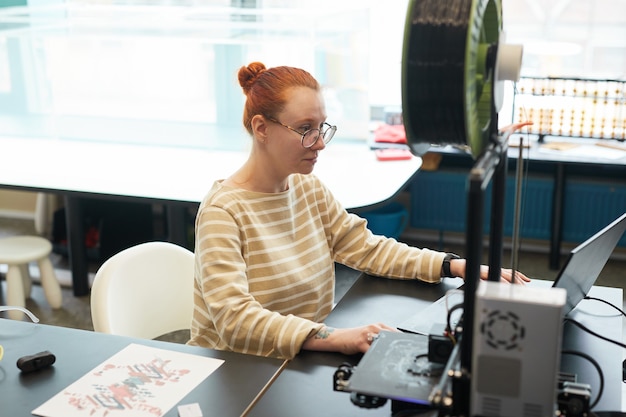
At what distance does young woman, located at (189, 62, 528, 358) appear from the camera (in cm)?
160

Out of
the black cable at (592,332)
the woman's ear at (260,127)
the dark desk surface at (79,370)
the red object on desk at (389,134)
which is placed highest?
the woman's ear at (260,127)

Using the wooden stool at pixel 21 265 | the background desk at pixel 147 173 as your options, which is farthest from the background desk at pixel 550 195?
the wooden stool at pixel 21 265

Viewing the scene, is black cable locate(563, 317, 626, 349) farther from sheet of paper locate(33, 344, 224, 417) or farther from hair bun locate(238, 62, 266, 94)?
hair bun locate(238, 62, 266, 94)

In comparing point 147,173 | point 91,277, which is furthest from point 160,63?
point 91,277

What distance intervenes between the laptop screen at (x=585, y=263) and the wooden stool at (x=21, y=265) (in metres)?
2.37

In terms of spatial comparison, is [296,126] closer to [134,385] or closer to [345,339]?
[345,339]

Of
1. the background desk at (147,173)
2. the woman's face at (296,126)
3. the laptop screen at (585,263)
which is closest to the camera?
the laptop screen at (585,263)

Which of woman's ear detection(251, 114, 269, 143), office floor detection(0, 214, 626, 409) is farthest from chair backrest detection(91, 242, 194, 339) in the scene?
office floor detection(0, 214, 626, 409)

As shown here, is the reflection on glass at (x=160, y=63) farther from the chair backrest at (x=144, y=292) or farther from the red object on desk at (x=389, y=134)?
the chair backrest at (x=144, y=292)

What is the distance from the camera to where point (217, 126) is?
148 inches

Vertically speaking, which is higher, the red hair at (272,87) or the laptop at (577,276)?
the red hair at (272,87)

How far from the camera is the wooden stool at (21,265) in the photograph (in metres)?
3.32

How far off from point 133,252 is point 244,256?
0.33 meters

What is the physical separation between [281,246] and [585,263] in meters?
0.66
